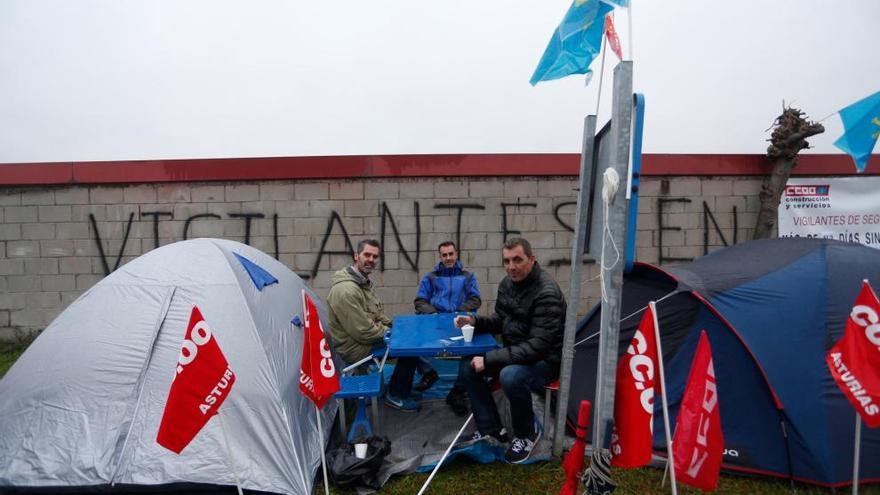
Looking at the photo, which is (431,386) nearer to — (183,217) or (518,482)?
(518,482)

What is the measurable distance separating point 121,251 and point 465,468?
4.83 meters

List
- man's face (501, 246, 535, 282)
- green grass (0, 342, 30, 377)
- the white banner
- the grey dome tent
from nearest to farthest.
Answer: the grey dome tent → man's face (501, 246, 535, 282) → green grass (0, 342, 30, 377) → the white banner

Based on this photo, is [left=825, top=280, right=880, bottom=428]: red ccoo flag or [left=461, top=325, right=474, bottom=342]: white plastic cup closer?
[left=825, top=280, right=880, bottom=428]: red ccoo flag

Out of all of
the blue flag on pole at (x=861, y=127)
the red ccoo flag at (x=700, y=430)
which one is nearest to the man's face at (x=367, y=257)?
the red ccoo flag at (x=700, y=430)

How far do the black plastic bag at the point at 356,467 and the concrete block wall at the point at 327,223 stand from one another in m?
2.78

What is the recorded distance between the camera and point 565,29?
91.0 inches

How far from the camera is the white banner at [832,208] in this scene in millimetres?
5488

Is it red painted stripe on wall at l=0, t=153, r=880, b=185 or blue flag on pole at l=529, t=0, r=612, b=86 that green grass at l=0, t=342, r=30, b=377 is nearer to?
red painted stripe on wall at l=0, t=153, r=880, b=185

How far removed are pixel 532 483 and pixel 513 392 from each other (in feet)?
1.72

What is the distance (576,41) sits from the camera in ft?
7.61

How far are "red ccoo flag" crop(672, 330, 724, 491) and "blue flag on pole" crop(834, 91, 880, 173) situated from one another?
5.76 feet

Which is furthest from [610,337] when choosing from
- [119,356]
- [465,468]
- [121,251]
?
[121,251]

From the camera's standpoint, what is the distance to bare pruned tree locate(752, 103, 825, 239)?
5055 mm

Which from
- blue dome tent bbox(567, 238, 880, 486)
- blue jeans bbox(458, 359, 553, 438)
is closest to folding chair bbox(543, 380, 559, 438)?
blue jeans bbox(458, 359, 553, 438)
